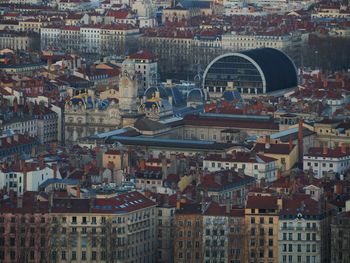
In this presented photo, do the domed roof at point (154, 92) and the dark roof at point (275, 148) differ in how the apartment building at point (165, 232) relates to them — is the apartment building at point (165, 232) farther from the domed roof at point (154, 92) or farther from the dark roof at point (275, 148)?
the domed roof at point (154, 92)

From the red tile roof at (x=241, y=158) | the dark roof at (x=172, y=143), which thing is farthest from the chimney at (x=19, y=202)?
the dark roof at (x=172, y=143)

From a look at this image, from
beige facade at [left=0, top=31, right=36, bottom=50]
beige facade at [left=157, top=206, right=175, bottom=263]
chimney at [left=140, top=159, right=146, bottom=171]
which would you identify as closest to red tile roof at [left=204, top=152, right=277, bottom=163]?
chimney at [left=140, top=159, right=146, bottom=171]

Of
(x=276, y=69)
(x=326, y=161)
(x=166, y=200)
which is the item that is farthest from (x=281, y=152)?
(x=276, y=69)

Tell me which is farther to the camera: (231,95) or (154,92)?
(231,95)

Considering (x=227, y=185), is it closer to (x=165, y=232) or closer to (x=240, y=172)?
(x=240, y=172)

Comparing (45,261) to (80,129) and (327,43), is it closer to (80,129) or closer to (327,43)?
(80,129)
